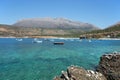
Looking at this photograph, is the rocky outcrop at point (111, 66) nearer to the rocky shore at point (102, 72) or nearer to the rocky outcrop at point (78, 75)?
the rocky shore at point (102, 72)

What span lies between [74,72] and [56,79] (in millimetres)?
1679

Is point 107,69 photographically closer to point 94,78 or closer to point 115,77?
point 115,77

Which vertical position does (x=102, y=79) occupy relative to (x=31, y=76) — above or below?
above

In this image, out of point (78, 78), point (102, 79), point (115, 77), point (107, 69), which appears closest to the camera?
point (78, 78)

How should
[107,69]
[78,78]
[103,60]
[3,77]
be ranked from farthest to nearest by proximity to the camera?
[3,77]
[103,60]
[107,69]
[78,78]

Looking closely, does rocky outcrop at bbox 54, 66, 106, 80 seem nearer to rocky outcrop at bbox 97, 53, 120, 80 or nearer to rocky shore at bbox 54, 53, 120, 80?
rocky shore at bbox 54, 53, 120, 80

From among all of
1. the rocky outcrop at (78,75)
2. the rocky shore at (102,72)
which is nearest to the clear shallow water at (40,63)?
the rocky shore at (102,72)

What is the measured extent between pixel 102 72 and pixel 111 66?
1281 mm

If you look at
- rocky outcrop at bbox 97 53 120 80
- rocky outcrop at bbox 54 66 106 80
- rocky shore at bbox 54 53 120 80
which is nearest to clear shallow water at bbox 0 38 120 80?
rocky outcrop at bbox 97 53 120 80

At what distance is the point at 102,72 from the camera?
31.6 metres

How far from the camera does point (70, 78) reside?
74.5ft

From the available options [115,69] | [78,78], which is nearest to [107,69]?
[115,69]

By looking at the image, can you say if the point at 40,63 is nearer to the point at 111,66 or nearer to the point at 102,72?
the point at 102,72

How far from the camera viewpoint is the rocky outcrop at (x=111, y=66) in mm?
28859
